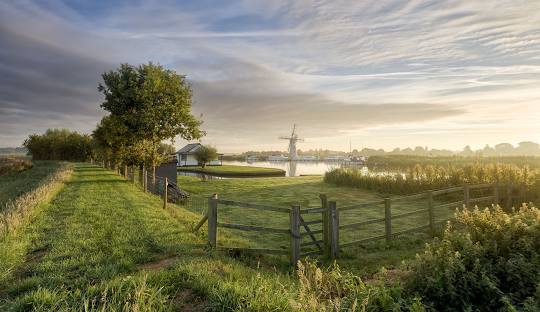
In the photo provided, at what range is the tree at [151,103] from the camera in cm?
2472

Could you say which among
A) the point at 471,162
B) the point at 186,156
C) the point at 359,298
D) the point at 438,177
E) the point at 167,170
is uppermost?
the point at 186,156

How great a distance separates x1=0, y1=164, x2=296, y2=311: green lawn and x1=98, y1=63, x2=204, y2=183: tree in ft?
38.5

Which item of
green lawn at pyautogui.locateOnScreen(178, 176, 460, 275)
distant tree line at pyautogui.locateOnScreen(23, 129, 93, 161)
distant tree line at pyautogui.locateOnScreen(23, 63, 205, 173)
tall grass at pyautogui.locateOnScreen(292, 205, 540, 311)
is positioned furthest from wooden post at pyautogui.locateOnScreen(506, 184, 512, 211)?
distant tree line at pyautogui.locateOnScreen(23, 129, 93, 161)

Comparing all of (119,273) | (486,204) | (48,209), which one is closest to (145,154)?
(48,209)

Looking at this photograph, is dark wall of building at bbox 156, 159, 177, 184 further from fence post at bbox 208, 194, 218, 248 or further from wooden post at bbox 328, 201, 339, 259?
wooden post at bbox 328, 201, 339, 259

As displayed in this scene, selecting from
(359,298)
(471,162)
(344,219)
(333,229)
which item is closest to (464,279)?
(359,298)

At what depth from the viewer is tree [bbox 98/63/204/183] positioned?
2472 cm

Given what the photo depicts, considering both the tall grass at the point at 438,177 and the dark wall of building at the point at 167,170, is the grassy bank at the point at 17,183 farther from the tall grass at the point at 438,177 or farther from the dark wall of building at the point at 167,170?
the tall grass at the point at 438,177

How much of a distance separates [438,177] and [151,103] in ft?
70.2

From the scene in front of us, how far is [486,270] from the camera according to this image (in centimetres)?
666

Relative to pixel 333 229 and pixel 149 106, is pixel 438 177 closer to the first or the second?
pixel 333 229

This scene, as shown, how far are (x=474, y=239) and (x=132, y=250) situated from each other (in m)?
8.48

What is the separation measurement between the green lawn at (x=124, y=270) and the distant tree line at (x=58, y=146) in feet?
238

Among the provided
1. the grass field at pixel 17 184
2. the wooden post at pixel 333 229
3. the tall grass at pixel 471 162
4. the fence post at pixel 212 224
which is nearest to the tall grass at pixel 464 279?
the wooden post at pixel 333 229
